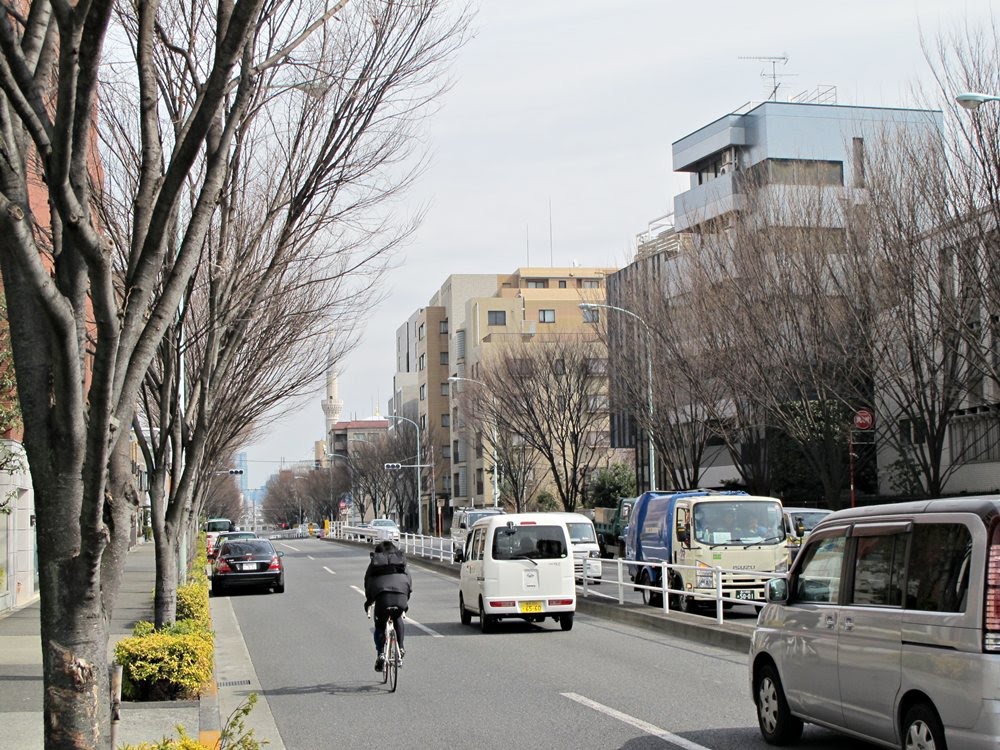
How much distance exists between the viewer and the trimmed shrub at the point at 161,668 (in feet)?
37.8

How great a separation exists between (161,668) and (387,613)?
2.83m

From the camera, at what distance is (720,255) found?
30.6m

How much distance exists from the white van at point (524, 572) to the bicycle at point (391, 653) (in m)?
5.78

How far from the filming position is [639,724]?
10.4 metres

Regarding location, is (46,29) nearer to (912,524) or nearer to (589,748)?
(912,524)

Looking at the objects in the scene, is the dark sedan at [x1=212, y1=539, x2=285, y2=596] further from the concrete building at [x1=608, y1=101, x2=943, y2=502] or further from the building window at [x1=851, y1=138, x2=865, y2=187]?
the building window at [x1=851, y1=138, x2=865, y2=187]

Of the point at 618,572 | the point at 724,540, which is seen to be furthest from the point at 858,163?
the point at 618,572

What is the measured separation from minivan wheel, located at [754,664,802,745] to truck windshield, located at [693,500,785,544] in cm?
1128

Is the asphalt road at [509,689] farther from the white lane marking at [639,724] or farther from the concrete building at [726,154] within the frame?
the concrete building at [726,154]

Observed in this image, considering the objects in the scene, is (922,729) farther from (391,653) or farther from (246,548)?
(246,548)

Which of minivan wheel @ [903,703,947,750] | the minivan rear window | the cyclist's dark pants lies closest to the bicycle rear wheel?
the cyclist's dark pants

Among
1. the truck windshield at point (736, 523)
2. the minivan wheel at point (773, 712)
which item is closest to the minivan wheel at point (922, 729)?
A: the minivan wheel at point (773, 712)

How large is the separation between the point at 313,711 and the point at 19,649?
6649 millimetres

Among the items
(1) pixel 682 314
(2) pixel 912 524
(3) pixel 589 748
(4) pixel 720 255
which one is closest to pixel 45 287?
(2) pixel 912 524
